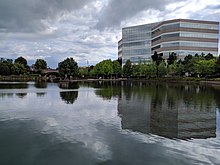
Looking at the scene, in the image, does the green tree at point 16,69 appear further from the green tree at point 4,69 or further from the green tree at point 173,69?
the green tree at point 173,69

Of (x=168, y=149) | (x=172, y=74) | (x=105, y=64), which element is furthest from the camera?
(x=105, y=64)

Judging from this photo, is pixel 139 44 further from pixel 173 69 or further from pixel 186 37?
pixel 173 69

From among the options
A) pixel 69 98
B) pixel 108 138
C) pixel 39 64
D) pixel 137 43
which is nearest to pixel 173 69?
pixel 137 43

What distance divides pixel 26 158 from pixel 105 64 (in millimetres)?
103539

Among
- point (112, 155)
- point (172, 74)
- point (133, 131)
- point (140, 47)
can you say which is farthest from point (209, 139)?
point (140, 47)

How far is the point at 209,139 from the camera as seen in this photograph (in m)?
11.8

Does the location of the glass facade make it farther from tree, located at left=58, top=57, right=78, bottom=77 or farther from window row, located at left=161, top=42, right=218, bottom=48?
tree, located at left=58, top=57, right=78, bottom=77

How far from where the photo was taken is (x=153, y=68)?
93875 mm

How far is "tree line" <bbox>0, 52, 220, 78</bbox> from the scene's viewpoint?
7530 cm

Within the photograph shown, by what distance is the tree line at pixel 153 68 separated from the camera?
247ft

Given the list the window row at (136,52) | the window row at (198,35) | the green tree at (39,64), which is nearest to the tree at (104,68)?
→ the window row at (136,52)

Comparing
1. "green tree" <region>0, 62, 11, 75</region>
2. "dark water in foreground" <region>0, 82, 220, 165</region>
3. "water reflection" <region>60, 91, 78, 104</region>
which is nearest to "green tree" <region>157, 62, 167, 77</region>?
"water reflection" <region>60, 91, 78, 104</region>

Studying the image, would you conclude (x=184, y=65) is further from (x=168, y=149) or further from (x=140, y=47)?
(x=168, y=149)

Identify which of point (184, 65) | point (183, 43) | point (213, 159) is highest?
point (183, 43)
